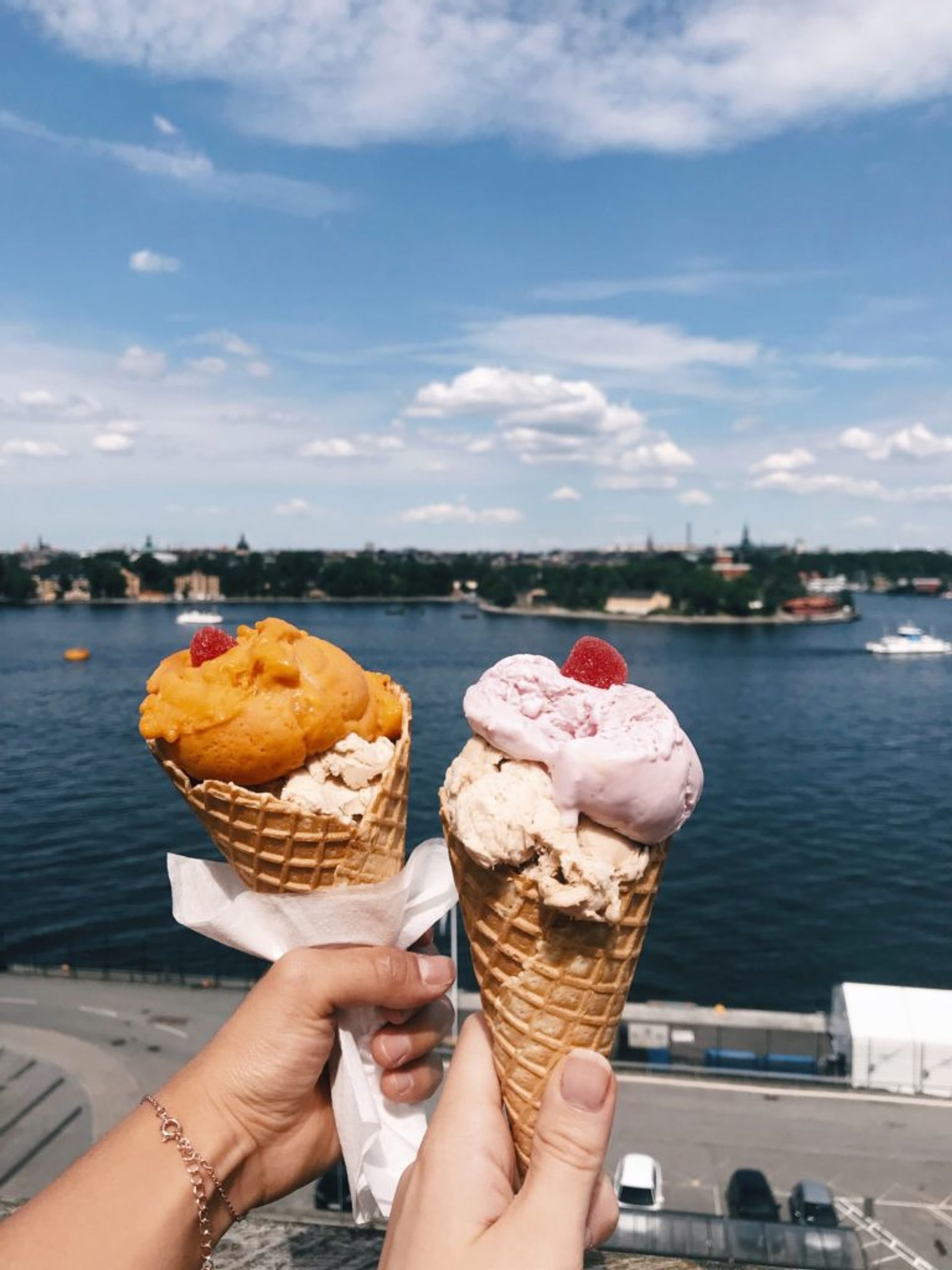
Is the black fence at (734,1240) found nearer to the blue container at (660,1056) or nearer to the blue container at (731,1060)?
the blue container at (731,1060)

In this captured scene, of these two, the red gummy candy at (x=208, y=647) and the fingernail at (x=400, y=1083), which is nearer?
the fingernail at (x=400, y=1083)

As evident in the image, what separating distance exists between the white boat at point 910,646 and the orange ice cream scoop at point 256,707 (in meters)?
76.9

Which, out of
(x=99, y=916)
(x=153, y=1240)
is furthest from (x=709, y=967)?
(x=153, y=1240)

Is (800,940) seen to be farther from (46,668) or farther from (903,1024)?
(46,668)

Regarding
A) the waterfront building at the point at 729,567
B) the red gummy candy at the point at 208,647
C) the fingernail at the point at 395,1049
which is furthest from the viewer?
the waterfront building at the point at 729,567

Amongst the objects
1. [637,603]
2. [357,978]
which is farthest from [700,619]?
[357,978]

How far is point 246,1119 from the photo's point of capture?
2580 millimetres

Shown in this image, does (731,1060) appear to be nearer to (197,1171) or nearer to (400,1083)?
(400,1083)

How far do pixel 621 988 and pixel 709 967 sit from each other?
701 inches

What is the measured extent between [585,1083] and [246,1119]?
38.7 inches

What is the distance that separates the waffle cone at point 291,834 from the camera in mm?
2932

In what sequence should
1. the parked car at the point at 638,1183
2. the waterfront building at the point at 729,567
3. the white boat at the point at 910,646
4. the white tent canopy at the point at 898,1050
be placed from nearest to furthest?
the parked car at the point at 638,1183 → the white tent canopy at the point at 898,1050 → the white boat at the point at 910,646 → the waterfront building at the point at 729,567

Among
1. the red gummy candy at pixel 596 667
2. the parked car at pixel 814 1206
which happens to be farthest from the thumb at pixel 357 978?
the parked car at pixel 814 1206

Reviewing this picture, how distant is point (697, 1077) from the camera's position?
12.7m
